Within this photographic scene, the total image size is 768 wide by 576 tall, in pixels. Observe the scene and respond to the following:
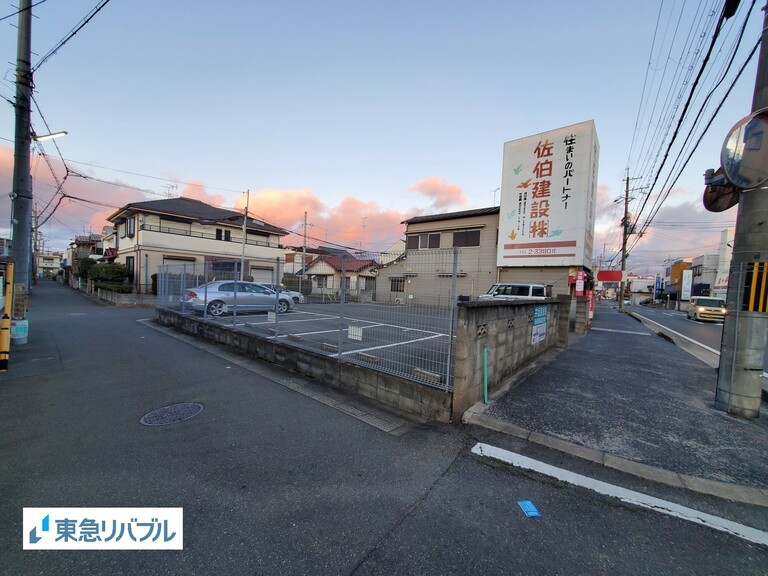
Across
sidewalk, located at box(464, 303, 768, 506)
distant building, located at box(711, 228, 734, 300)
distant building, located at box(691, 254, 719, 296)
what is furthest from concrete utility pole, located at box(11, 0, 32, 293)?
distant building, located at box(691, 254, 719, 296)

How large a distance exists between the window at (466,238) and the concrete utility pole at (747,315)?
602 inches

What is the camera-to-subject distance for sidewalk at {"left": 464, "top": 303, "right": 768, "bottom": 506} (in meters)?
2.87

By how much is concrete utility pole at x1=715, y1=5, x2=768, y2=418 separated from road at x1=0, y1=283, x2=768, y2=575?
7.76 ft

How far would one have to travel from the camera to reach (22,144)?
25.2 ft

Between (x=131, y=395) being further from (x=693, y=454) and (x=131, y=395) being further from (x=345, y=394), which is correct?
(x=693, y=454)

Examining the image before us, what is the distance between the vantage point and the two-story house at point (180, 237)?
2152 centimetres

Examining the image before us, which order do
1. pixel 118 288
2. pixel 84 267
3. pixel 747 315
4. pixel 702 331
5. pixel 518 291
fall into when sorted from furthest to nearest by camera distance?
pixel 84 267, pixel 118 288, pixel 702 331, pixel 518 291, pixel 747 315

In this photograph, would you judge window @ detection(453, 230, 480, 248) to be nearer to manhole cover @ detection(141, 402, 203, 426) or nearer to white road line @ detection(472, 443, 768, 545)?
white road line @ detection(472, 443, 768, 545)

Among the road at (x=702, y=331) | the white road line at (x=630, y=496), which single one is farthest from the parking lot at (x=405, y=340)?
the road at (x=702, y=331)

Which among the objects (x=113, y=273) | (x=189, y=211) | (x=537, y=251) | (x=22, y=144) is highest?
(x=189, y=211)

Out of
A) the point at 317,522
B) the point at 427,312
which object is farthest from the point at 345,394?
the point at 317,522

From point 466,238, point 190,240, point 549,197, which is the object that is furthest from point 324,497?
point 190,240

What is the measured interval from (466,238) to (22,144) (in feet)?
61.4

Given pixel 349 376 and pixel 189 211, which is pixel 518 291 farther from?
pixel 189 211
